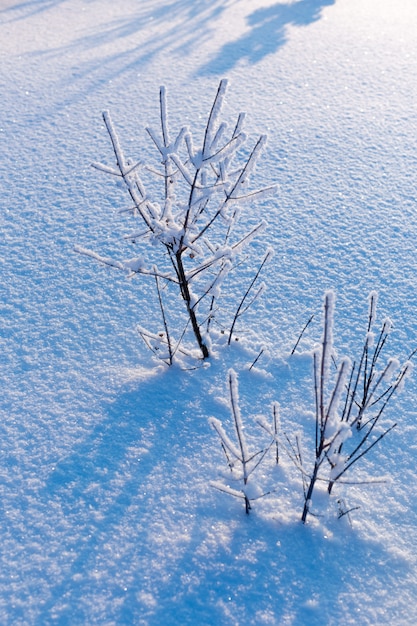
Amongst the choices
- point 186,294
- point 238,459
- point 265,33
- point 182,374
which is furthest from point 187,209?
point 265,33

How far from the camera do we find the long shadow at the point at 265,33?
22.6 feet

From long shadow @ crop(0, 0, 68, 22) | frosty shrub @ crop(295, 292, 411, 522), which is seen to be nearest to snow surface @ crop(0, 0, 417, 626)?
frosty shrub @ crop(295, 292, 411, 522)

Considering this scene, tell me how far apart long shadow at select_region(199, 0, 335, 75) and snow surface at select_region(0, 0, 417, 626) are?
571 mm

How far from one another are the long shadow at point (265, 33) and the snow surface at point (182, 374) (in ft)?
1.87

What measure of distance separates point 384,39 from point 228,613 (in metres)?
8.28

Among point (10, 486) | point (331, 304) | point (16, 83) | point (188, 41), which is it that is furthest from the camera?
point (188, 41)

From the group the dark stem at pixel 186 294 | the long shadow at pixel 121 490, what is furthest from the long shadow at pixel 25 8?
the long shadow at pixel 121 490

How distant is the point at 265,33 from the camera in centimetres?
789

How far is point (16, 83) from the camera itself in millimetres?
6211

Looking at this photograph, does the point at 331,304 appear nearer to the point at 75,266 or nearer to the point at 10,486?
the point at 10,486

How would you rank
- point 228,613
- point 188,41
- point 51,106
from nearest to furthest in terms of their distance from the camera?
point 228,613
point 51,106
point 188,41

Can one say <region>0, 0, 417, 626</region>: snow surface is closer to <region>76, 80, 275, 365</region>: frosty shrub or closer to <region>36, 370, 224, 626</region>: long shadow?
<region>36, 370, 224, 626</region>: long shadow

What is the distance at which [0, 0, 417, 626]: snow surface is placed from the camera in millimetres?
2020

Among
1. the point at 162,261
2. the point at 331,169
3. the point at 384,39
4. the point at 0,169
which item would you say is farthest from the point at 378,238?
the point at 384,39
